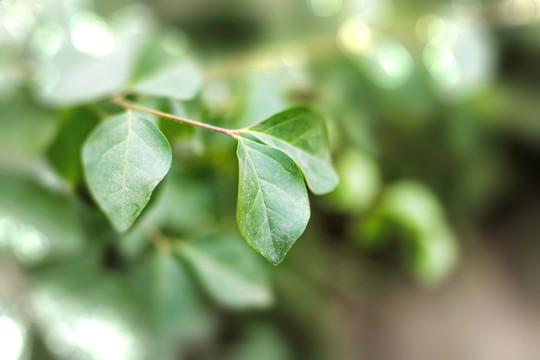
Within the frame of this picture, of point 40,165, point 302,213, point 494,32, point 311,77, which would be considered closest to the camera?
point 302,213

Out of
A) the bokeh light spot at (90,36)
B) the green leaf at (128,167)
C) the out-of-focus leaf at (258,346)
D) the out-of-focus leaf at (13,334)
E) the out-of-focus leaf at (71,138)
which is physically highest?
the green leaf at (128,167)

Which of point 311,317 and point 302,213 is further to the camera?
point 311,317

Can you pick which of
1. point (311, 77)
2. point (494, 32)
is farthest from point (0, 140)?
point (494, 32)

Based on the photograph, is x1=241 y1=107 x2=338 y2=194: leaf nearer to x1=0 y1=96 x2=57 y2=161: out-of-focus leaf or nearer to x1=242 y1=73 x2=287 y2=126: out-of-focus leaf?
x1=242 y1=73 x2=287 y2=126: out-of-focus leaf

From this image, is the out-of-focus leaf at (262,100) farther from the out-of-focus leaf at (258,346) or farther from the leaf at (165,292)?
the out-of-focus leaf at (258,346)

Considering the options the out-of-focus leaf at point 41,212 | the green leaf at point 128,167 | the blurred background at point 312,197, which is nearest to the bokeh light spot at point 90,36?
the blurred background at point 312,197

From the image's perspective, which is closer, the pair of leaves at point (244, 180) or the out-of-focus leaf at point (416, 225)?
the pair of leaves at point (244, 180)

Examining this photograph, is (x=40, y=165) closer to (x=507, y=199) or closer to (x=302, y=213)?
(x=302, y=213)

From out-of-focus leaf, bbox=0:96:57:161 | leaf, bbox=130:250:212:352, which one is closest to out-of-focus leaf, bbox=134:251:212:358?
leaf, bbox=130:250:212:352

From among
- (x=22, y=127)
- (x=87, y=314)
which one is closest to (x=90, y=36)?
(x=22, y=127)
